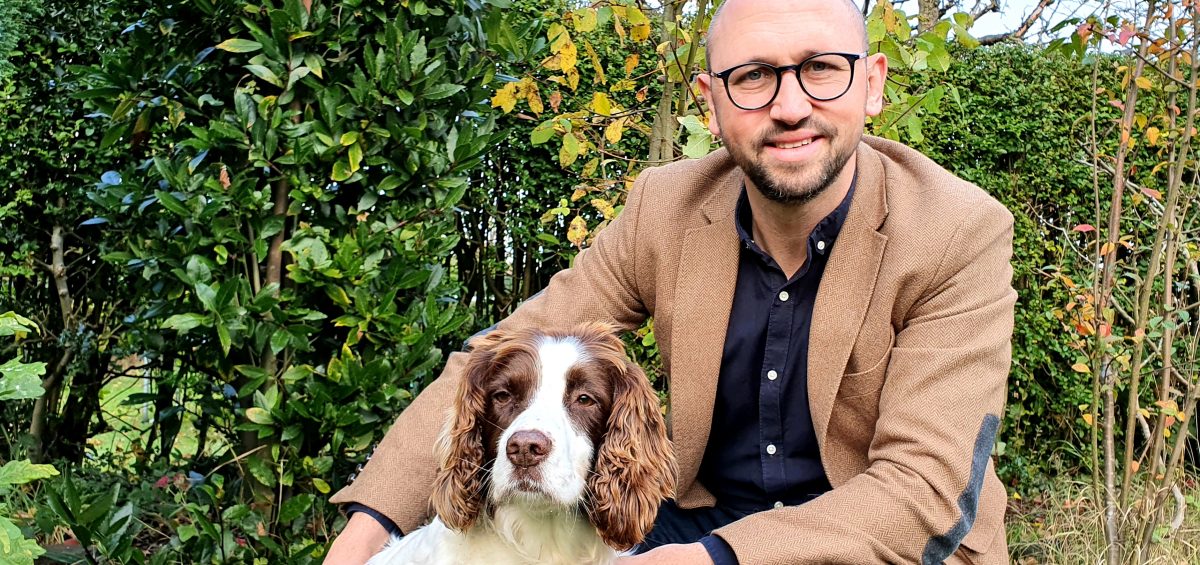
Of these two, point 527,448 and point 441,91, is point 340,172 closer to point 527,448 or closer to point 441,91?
point 441,91

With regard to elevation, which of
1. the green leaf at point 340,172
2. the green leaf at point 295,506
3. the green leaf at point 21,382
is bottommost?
the green leaf at point 295,506

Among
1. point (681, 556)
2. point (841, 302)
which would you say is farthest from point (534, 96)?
point (681, 556)

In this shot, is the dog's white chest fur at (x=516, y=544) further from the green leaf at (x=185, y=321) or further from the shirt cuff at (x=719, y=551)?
the green leaf at (x=185, y=321)

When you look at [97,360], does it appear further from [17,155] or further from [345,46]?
[345,46]

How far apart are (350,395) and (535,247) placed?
2.42 metres

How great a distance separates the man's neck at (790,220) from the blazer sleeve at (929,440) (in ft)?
0.99

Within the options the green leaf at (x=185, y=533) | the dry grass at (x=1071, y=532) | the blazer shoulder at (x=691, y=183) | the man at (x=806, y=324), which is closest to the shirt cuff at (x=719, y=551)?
the man at (x=806, y=324)

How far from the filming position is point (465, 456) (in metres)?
2.35

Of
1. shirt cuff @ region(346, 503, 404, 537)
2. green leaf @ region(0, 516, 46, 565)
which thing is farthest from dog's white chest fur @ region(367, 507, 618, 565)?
green leaf @ region(0, 516, 46, 565)

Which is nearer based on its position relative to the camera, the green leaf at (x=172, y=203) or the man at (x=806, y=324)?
the man at (x=806, y=324)

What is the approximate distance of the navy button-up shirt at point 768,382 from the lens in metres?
2.63

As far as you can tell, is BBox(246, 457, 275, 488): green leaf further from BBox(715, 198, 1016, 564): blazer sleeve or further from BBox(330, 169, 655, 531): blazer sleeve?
BBox(715, 198, 1016, 564): blazer sleeve

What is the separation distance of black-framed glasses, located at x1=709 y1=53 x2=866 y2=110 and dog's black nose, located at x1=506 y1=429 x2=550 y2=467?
2.98 feet

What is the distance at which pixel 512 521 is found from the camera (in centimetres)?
235
